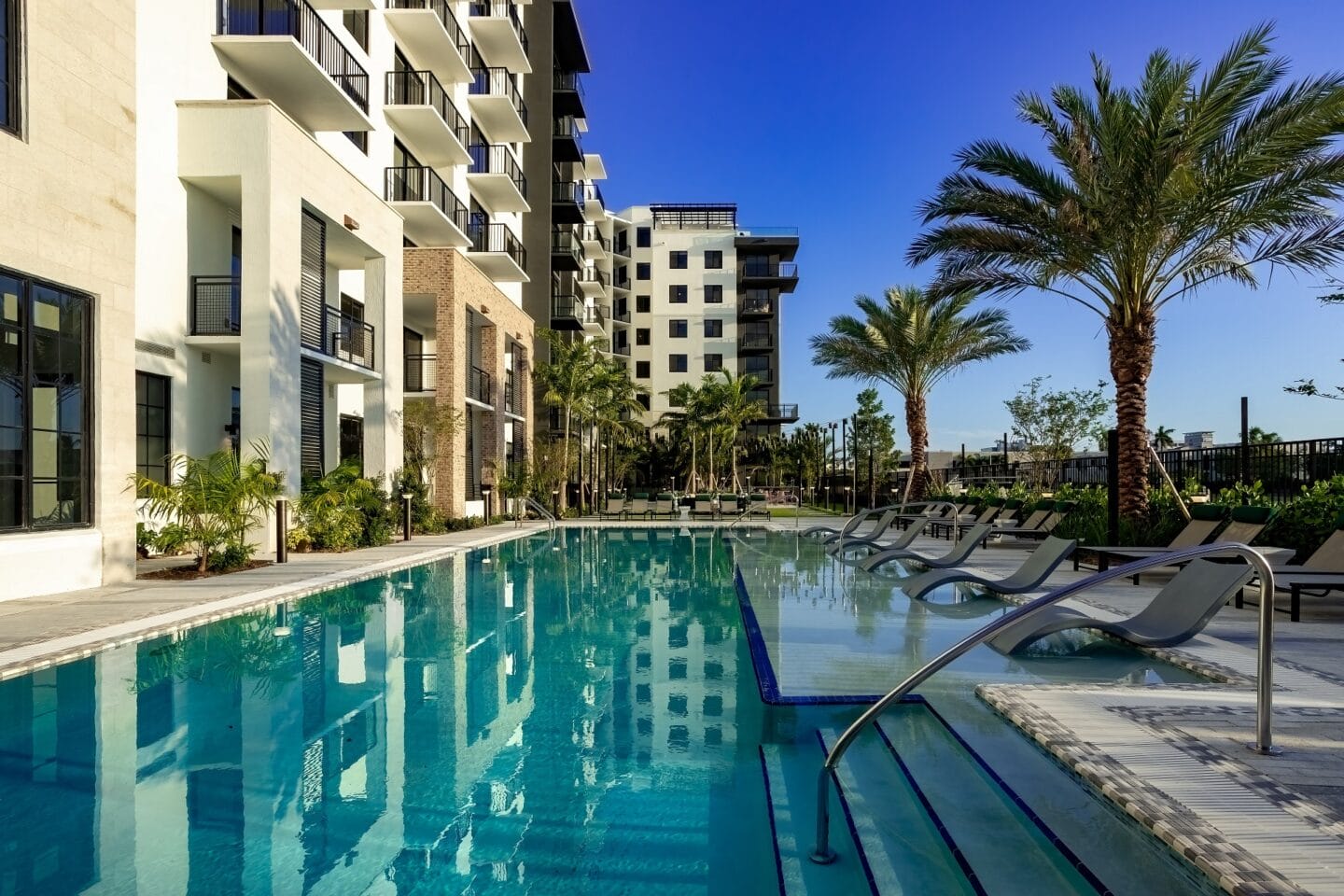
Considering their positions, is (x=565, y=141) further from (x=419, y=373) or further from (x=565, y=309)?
(x=419, y=373)

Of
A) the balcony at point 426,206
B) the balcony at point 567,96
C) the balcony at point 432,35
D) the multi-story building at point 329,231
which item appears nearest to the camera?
the multi-story building at point 329,231

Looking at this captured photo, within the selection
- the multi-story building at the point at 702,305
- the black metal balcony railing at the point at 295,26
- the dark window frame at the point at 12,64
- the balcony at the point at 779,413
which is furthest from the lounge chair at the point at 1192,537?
the multi-story building at the point at 702,305

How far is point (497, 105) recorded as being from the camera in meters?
28.0

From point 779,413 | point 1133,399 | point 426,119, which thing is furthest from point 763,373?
point 1133,399

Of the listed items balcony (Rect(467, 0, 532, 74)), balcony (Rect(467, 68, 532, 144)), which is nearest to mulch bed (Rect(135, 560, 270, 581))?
balcony (Rect(467, 68, 532, 144))

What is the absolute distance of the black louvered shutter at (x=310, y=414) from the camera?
625 inches

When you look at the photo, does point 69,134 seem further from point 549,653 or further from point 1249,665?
point 1249,665

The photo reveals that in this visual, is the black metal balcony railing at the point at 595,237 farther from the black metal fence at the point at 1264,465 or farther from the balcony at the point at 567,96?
the black metal fence at the point at 1264,465

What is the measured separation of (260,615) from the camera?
927 centimetres

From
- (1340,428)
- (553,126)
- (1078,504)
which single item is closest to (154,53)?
(1078,504)

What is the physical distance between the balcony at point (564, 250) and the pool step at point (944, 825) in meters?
34.3

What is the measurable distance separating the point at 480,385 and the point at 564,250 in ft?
43.6

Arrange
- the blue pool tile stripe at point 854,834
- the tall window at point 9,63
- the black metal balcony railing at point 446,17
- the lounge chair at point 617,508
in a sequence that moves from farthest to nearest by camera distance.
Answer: the lounge chair at point 617,508 < the black metal balcony railing at point 446,17 < the tall window at point 9,63 < the blue pool tile stripe at point 854,834

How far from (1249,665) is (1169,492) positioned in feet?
33.0
